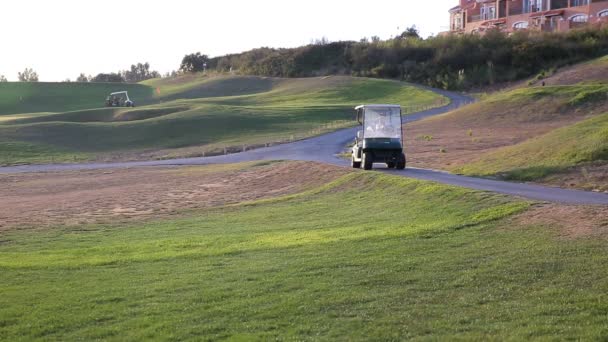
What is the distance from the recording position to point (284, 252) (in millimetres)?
14336

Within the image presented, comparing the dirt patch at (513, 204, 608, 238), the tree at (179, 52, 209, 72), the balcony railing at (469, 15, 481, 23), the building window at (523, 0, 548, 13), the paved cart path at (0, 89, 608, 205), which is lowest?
the paved cart path at (0, 89, 608, 205)

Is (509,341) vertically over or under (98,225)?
over

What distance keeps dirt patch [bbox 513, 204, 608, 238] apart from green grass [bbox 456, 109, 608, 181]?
337 inches

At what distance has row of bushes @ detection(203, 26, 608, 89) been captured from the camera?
88.0 meters

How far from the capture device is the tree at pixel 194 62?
156 metres

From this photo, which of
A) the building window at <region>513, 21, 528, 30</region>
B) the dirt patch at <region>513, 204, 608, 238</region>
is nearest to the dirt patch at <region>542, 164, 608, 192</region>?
the dirt patch at <region>513, 204, 608, 238</region>

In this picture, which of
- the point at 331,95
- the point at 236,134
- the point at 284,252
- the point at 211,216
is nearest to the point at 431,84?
the point at 331,95

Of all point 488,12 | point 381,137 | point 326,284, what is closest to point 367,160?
point 381,137

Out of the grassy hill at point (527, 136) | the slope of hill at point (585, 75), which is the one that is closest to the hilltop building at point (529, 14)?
the slope of hill at point (585, 75)

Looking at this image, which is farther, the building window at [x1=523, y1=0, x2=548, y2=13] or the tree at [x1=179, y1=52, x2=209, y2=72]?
the tree at [x1=179, y1=52, x2=209, y2=72]

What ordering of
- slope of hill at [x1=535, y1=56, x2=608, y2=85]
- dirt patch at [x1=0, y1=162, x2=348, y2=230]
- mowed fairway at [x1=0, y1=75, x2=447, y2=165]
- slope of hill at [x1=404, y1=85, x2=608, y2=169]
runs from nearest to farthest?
dirt patch at [x1=0, y1=162, x2=348, y2=230], slope of hill at [x1=404, y1=85, x2=608, y2=169], mowed fairway at [x1=0, y1=75, x2=447, y2=165], slope of hill at [x1=535, y1=56, x2=608, y2=85]

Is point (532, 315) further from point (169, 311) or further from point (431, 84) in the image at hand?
point (431, 84)

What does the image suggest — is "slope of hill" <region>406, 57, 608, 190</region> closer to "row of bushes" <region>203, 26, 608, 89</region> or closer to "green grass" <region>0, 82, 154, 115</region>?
"row of bushes" <region>203, 26, 608, 89</region>

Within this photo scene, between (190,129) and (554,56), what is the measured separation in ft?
147
